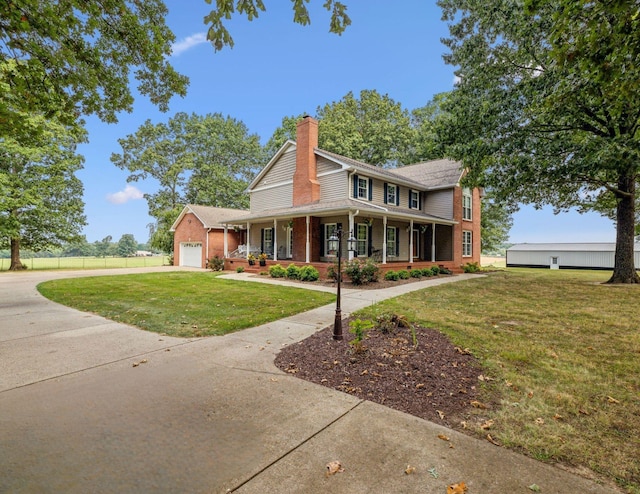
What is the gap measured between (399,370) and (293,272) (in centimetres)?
1162

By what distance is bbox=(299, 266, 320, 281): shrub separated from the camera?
1478 centimetres

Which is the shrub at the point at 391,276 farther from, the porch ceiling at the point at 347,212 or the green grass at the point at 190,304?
the green grass at the point at 190,304

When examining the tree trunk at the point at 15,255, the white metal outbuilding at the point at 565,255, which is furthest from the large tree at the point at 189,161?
the white metal outbuilding at the point at 565,255

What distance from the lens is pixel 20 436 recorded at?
2822 millimetres

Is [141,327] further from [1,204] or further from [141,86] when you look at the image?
[1,204]

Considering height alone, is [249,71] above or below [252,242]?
above

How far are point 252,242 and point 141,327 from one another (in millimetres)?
16306

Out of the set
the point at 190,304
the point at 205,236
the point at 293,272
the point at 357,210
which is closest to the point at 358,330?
the point at 190,304

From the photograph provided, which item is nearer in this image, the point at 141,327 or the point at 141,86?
the point at 141,327

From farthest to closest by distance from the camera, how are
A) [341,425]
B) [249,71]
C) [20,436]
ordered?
[249,71] < [341,425] < [20,436]

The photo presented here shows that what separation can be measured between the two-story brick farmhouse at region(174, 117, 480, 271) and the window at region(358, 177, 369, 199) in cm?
6

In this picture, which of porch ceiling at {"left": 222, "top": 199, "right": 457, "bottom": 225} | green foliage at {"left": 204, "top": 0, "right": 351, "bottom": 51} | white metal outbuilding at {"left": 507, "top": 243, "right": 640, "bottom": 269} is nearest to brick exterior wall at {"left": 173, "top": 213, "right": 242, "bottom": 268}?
porch ceiling at {"left": 222, "top": 199, "right": 457, "bottom": 225}

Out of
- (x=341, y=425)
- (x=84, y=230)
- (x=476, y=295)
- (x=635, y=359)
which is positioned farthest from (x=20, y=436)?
(x=84, y=230)

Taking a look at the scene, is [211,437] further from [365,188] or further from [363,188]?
[365,188]
